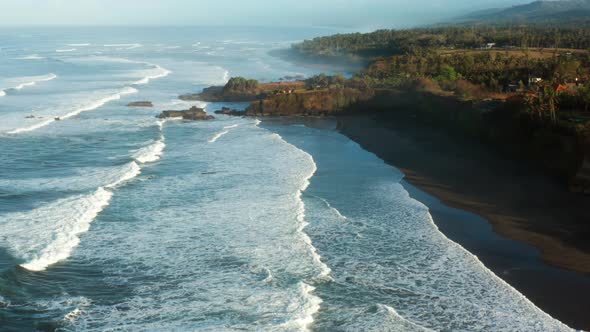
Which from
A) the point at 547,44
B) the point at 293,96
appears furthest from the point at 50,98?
the point at 547,44

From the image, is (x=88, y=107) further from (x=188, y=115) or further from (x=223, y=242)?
(x=223, y=242)

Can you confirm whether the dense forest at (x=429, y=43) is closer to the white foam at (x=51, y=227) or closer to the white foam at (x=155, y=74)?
the white foam at (x=155, y=74)

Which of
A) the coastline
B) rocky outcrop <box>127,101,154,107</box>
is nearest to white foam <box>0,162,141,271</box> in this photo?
the coastline

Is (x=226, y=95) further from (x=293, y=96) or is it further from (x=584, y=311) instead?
(x=584, y=311)

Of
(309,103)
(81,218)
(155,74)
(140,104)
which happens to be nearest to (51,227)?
(81,218)

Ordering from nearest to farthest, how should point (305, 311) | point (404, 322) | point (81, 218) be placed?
point (404, 322) < point (305, 311) < point (81, 218)

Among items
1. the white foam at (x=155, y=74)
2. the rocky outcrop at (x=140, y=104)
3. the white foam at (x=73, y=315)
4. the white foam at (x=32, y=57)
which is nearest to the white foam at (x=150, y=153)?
the rocky outcrop at (x=140, y=104)
